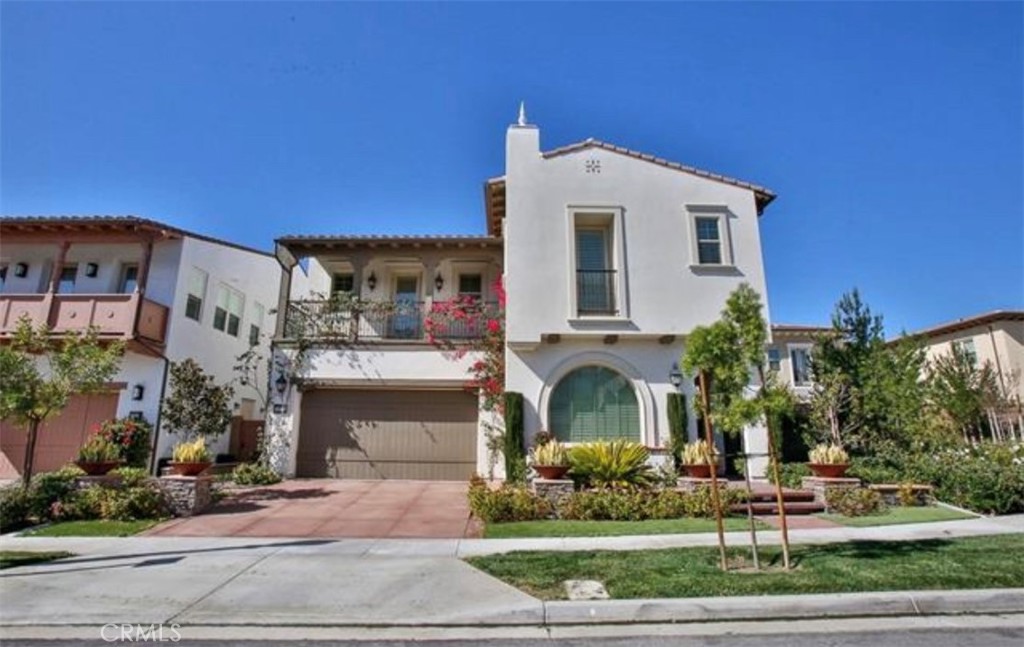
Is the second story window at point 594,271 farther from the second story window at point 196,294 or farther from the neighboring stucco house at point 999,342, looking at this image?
the neighboring stucco house at point 999,342

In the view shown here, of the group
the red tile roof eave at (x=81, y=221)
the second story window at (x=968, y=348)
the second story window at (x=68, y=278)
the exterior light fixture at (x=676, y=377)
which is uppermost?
the red tile roof eave at (x=81, y=221)

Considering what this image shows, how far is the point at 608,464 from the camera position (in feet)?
36.4

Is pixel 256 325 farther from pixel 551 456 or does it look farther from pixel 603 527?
pixel 603 527

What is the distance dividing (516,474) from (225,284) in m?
12.5

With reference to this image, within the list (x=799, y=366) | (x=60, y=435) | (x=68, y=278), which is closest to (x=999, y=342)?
(x=799, y=366)

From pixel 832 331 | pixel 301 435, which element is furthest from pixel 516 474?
pixel 832 331

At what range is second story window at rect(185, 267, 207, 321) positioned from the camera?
16969mm

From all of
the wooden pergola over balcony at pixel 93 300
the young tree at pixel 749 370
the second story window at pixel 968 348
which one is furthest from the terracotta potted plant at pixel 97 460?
the second story window at pixel 968 348

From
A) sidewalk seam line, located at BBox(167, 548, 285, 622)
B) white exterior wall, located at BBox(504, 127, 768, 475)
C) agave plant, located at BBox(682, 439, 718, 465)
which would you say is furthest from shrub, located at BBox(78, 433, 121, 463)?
agave plant, located at BBox(682, 439, 718, 465)

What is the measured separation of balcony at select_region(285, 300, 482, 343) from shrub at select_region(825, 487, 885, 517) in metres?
9.47

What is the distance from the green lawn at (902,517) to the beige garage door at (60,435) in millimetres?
17755

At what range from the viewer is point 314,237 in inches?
647

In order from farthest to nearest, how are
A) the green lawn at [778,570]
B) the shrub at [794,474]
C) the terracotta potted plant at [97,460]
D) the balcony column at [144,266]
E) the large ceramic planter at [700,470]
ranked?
the balcony column at [144,266] → the shrub at [794,474] → the large ceramic planter at [700,470] → the terracotta potted plant at [97,460] → the green lawn at [778,570]

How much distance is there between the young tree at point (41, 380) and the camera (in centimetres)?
972
